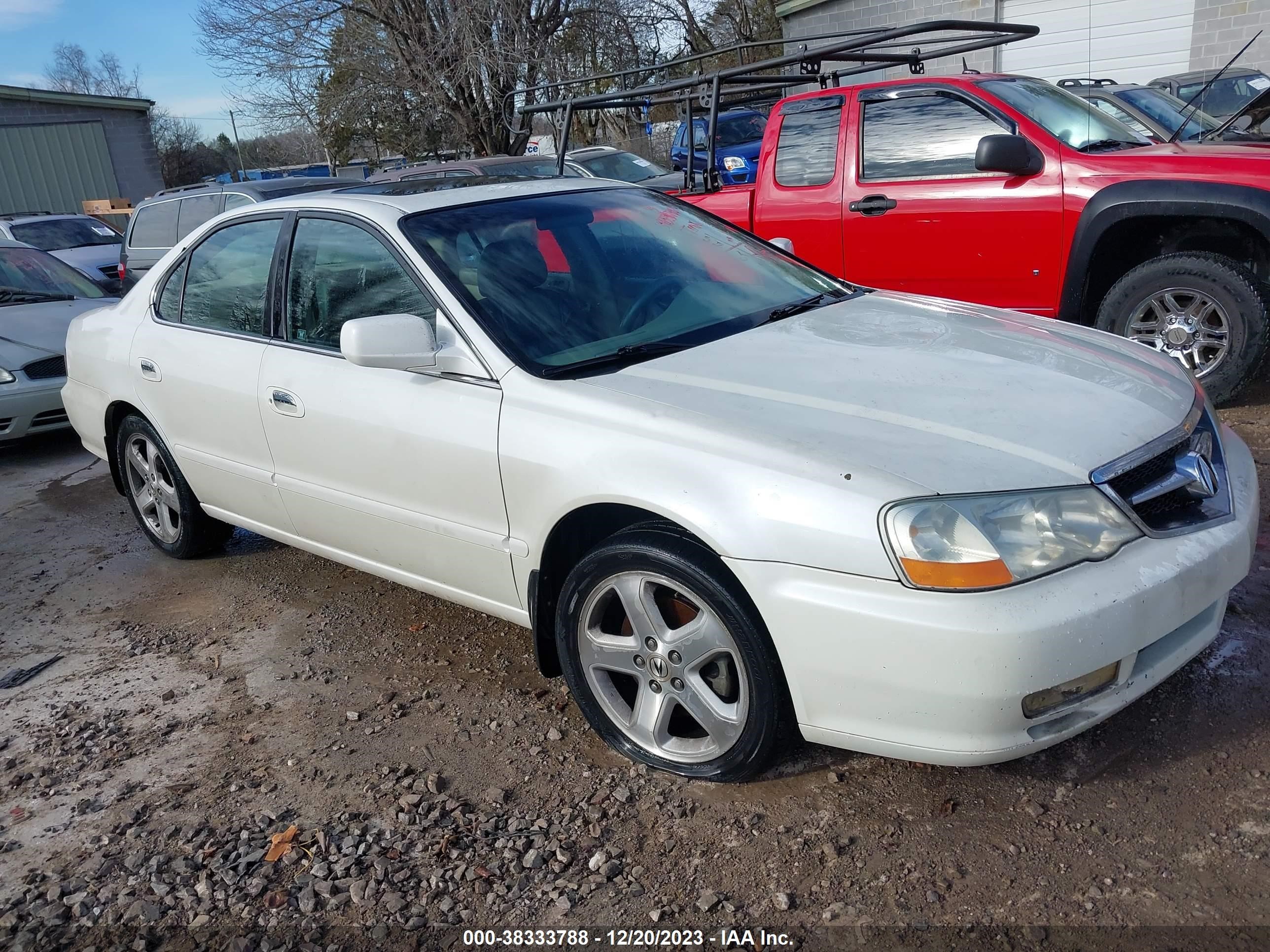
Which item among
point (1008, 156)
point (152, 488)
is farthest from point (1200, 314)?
point (152, 488)

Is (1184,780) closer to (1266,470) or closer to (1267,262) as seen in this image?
(1266,470)

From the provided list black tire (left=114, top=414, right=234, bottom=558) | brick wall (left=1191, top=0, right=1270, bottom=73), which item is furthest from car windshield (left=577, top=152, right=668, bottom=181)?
brick wall (left=1191, top=0, right=1270, bottom=73)

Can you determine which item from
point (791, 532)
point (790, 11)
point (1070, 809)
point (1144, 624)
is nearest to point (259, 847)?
point (791, 532)

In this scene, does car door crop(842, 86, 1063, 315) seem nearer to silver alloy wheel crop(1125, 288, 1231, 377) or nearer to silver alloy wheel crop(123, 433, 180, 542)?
silver alloy wheel crop(1125, 288, 1231, 377)

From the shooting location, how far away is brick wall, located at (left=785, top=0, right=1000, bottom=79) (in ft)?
58.0

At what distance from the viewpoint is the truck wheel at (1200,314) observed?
17.3 feet

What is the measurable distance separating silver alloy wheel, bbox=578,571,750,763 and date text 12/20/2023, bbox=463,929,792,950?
525 millimetres

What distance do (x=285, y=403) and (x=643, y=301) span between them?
52.5 inches

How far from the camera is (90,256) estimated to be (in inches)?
558

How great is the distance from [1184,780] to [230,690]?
118 inches

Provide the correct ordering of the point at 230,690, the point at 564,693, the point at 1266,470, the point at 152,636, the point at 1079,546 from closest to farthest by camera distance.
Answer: the point at 1079,546 → the point at 564,693 → the point at 230,690 → the point at 152,636 → the point at 1266,470

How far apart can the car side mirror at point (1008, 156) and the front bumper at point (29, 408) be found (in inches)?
240

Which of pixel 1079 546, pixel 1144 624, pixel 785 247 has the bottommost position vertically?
pixel 1144 624

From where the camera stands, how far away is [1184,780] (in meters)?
2.66
